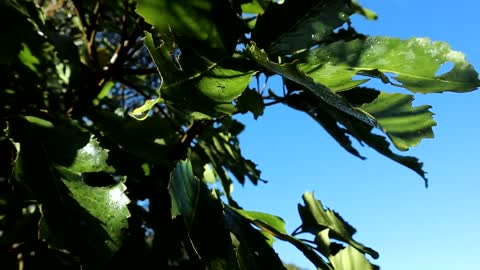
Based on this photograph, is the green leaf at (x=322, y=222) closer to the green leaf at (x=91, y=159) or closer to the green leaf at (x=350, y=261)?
the green leaf at (x=350, y=261)

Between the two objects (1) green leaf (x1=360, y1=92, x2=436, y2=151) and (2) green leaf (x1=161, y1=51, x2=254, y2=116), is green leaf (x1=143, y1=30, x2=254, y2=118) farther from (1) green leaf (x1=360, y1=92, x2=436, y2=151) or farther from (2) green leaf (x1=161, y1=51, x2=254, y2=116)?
(1) green leaf (x1=360, y1=92, x2=436, y2=151)

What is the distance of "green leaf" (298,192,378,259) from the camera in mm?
1074

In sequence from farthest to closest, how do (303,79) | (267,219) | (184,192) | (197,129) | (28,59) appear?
1. (28,59)
2. (197,129)
3. (267,219)
4. (184,192)
5. (303,79)

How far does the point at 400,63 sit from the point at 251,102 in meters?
0.27

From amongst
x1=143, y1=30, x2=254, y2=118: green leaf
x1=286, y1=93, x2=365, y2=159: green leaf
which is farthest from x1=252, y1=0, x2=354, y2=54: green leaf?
x1=286, y1=93, x2=365, y2=159: green leaf

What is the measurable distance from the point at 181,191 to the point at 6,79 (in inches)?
34.1

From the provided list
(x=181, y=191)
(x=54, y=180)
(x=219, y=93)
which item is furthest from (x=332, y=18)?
(x=54, y=180)

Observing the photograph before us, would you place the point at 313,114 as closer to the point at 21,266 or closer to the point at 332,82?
the point at 332,82

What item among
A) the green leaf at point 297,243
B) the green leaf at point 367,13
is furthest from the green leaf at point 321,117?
the green leaf at point 367,13

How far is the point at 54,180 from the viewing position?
864 millimetres

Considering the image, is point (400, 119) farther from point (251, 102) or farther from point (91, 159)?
point (91, 159)

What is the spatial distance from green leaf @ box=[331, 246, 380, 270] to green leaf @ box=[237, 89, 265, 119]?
0.31 metres

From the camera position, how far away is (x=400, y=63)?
0.73 m

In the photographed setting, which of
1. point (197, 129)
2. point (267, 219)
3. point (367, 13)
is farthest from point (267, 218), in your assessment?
point (367, 13)
